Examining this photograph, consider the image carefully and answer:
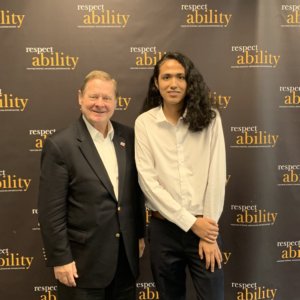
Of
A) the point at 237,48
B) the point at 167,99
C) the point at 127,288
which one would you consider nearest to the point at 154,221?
the point at 127,288

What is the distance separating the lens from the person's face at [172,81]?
178cm

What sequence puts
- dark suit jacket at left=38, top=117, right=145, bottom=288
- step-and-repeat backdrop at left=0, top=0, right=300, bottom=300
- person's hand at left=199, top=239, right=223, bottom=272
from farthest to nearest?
step-and-repeat backdrop at left=0, top=0, right=300, bottom=300, person's hand at left=199, top=239, right=223, bottom=272, dark suit jacket at left=38, top=117, right=145, bottom=288

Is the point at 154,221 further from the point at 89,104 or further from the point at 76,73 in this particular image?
the point at 76,73

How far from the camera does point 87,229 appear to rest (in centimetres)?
165

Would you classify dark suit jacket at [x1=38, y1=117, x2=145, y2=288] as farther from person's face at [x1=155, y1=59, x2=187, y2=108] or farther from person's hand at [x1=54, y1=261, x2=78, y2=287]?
person's face at [x1=155, y1=59, x2=187, y2=108]

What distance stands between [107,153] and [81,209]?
29 centimetres

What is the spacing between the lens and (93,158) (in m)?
1.65

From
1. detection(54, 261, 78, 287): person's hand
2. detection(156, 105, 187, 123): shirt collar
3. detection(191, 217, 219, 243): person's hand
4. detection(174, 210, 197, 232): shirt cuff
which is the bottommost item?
detection(54, 261, 78, 287): person's hand

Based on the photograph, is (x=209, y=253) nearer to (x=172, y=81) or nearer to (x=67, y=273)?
(x=67, y=273)

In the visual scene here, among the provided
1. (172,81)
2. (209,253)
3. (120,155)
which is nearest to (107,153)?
(120,155)

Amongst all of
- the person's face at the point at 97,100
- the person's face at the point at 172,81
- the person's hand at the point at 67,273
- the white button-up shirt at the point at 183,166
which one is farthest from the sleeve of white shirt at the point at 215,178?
the person's hand at the point at 67,273

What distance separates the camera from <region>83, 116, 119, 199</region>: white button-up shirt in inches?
67.3

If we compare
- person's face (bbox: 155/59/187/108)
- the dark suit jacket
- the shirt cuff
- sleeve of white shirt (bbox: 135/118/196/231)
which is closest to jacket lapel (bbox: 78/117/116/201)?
the dark suit jacket

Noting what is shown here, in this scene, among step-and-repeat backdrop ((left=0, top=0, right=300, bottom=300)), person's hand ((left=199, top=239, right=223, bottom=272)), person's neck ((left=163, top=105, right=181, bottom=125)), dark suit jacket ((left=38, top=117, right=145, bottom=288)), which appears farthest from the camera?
step-and-repeat backdrop ((left=0, top=0, right=300, bottom=300))
